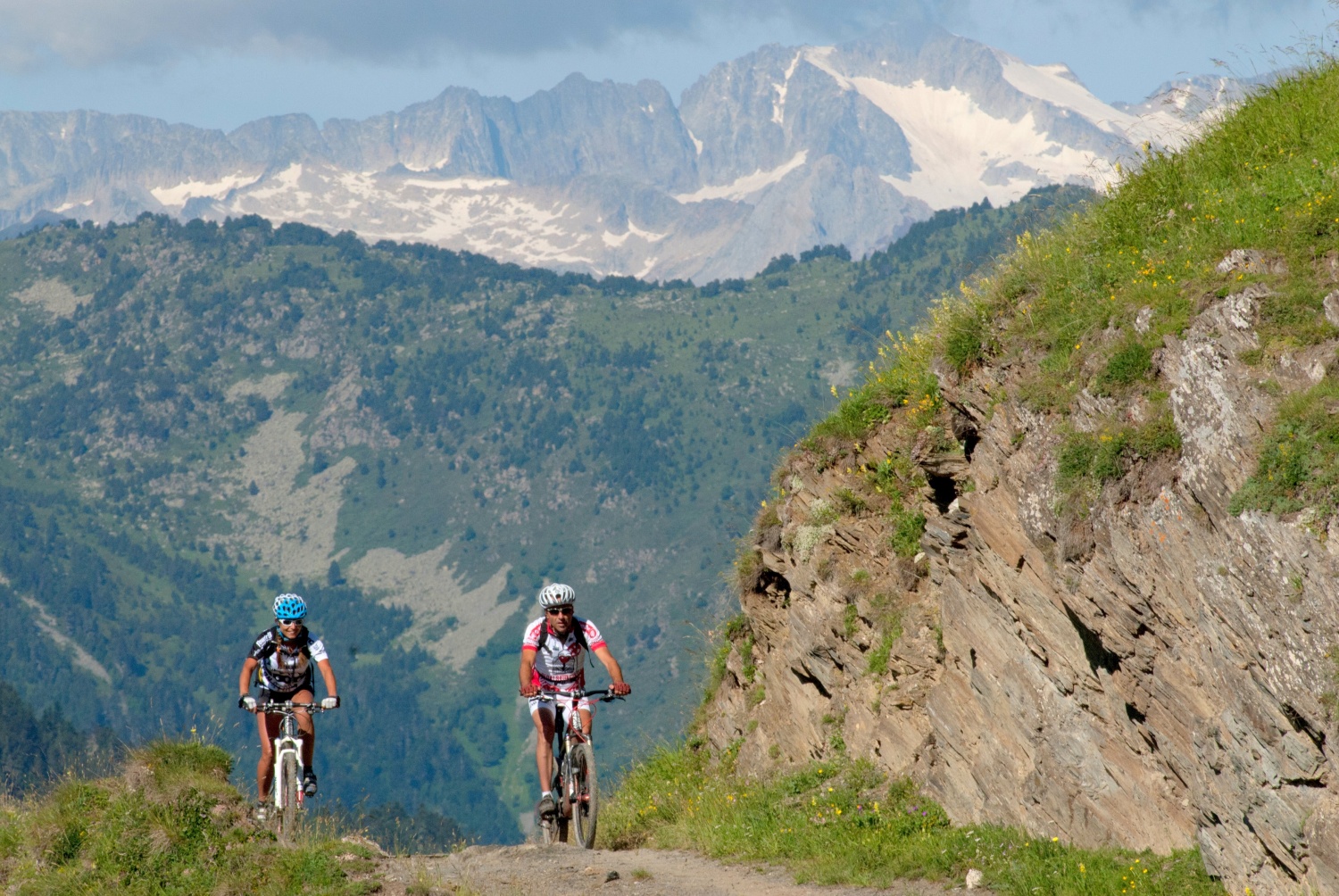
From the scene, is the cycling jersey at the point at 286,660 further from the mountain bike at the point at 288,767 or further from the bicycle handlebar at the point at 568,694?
the bicycle handlebar at the point at 568,694

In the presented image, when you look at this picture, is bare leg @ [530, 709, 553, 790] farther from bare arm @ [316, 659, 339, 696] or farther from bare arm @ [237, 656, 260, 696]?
bare arm @ [237, 656, 260, 696]

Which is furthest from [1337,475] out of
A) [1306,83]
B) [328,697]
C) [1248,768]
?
[328,697]

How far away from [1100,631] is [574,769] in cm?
585

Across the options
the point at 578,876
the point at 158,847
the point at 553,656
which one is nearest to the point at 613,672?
the point at 553,656

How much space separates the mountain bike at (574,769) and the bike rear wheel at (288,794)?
2.71 meters

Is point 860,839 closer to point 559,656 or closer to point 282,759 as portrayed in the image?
point 559,656

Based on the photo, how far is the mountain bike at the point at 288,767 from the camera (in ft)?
42.3

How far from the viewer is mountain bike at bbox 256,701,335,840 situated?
12.9 m

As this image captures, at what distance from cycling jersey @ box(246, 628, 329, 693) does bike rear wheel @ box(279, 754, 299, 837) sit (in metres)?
0.89

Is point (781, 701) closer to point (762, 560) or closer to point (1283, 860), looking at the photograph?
point (762, 560)

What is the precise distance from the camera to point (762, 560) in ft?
60.4

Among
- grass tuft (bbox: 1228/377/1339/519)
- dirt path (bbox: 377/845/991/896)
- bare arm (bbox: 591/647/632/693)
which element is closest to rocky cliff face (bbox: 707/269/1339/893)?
grass tuft (bbox: 1228/377/1339/519)

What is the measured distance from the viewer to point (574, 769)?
13719 mm

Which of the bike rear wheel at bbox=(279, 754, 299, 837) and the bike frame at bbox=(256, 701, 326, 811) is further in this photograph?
the bike frame at bbox=(256, 701, 326, 811)
